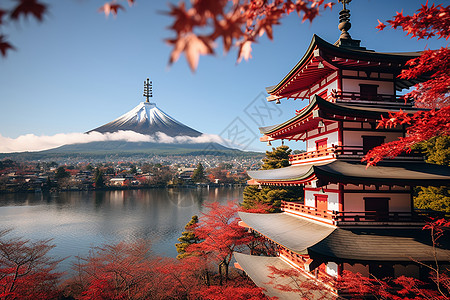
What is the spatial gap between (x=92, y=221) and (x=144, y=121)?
159081mm

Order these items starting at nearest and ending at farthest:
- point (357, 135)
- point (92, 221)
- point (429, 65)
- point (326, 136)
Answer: point (429, 65) < point (357, 135) < point (326, 136) < point (92, 221)

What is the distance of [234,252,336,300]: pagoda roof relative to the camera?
23.2ft

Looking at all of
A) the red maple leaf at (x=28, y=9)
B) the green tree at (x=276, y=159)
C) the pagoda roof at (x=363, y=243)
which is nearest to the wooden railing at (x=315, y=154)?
the pagoda roof at (x=363, y=243)

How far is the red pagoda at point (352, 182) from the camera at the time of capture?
6.41 meters

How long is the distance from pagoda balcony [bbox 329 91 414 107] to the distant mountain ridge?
182 meters

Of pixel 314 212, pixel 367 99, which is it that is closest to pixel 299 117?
pixel 367 99

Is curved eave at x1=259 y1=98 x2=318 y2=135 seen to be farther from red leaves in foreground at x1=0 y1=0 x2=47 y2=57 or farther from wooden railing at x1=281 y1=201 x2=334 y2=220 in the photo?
red leaves in foreground at x1=0 y1=0 x2=47 y2=57

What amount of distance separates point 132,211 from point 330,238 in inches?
1494

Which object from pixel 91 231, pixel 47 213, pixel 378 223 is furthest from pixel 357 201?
pixel 47 213

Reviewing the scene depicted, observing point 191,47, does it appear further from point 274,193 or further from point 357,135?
point 274,193

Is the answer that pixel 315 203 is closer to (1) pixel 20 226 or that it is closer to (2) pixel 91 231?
(2) pixel 91 231

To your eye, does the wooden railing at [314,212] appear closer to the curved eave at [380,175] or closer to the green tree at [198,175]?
the curved eave at [380,175]

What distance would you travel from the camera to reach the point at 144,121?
7180 inches

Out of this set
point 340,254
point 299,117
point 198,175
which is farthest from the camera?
point 198,175
